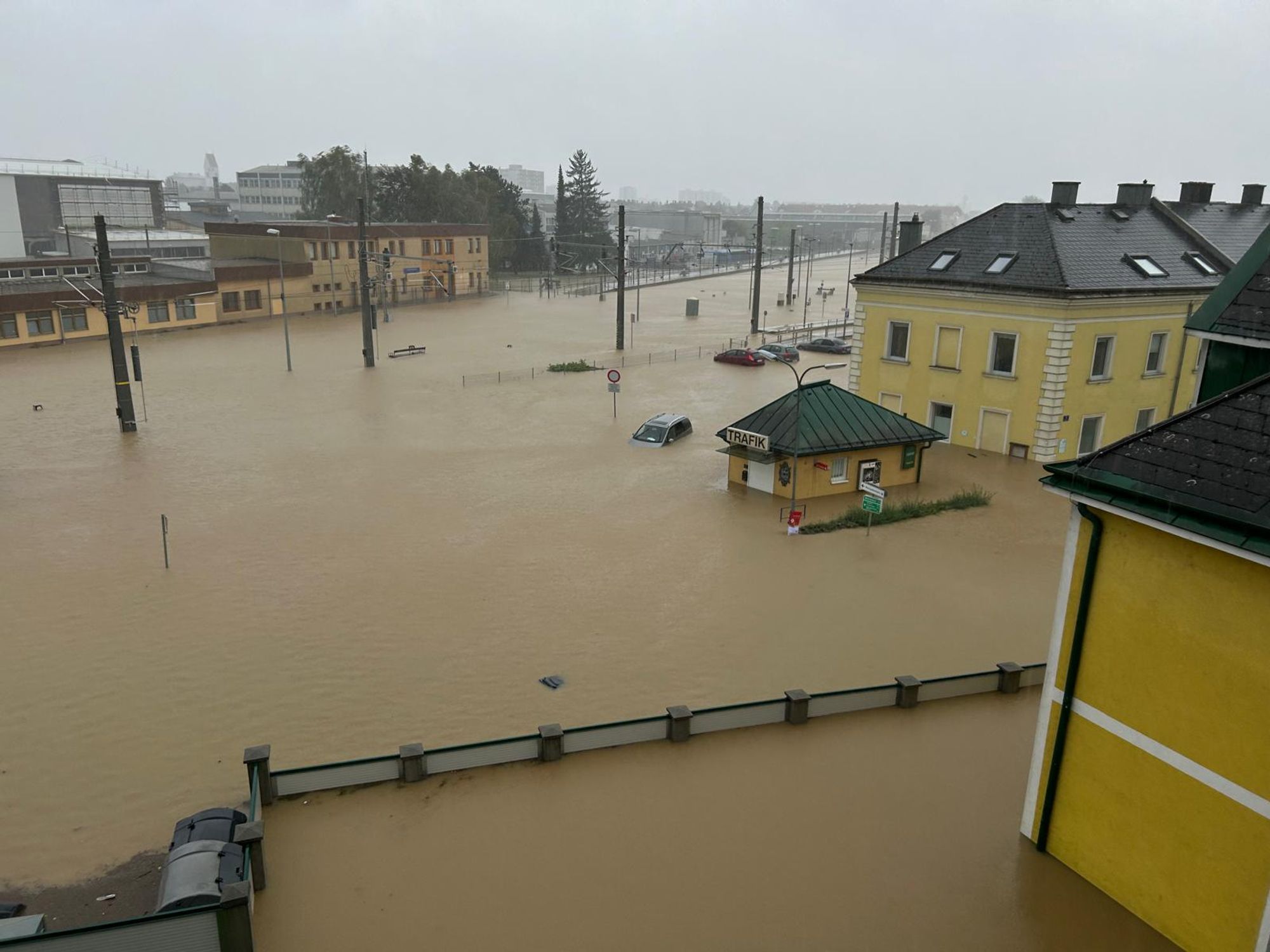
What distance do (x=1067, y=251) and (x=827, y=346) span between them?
25735 mm

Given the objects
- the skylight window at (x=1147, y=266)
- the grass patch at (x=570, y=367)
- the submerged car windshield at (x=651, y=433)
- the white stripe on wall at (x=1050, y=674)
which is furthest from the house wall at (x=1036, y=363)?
the white stripe on wall at (x=1050, y=674)

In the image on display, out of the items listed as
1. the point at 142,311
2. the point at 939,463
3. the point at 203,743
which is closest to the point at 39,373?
the point at 142,311

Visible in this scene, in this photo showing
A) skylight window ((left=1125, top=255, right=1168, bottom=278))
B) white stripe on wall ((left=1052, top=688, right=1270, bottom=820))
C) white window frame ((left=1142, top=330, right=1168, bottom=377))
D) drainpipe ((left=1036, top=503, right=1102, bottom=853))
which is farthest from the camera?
white window frame ((left=1142, top=330, right=1168, bottom=377))

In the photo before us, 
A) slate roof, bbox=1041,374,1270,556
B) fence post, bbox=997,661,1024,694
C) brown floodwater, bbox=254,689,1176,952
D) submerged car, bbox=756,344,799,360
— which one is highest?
slate roof, bbox=1041,374,1270,556

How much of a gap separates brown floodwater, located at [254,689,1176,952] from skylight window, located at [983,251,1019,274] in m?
20.8

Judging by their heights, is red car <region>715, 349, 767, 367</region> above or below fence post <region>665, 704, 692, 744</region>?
below

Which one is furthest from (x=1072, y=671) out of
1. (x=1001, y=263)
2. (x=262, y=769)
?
(x=1001, y=263)

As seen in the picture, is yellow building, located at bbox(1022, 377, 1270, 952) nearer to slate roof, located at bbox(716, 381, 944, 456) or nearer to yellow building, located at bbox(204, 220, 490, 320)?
slate roof, located at bbox(716, 381, 944, 456)

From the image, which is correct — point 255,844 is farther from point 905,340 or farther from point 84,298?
point 84,298

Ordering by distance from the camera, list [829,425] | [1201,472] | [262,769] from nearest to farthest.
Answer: [1201,472] → [262,769] → [829,425]

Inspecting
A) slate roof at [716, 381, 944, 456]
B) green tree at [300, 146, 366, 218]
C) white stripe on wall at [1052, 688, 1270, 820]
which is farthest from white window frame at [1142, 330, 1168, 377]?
green tree at [300, 146, 366, 218]

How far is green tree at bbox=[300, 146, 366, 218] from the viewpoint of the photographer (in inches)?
3688

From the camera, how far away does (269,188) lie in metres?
154

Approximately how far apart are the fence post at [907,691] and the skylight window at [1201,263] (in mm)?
24572
